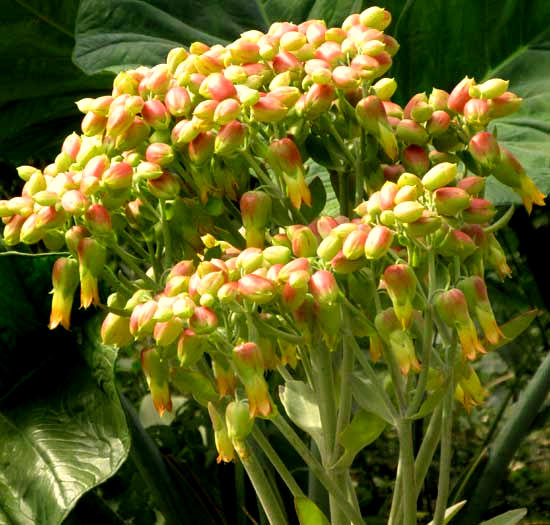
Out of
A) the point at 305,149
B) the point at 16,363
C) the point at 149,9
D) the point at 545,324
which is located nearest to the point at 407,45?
the point at 149,9

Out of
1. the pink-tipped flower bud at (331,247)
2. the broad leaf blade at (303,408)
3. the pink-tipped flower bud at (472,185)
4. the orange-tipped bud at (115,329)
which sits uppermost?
the pink-tipped flower bud at (472,185)

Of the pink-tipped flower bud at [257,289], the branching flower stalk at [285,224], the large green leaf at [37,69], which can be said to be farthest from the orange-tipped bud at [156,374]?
the large green leaf at [37,69]

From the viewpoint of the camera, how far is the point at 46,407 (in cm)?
91

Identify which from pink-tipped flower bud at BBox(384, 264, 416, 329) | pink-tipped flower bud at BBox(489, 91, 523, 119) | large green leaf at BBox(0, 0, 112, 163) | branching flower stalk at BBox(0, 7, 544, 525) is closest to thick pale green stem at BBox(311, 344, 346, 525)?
branching flower stalk at BBox(0, 7, 544, 525)

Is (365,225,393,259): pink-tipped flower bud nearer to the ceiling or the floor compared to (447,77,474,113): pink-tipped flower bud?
nearer to the floor

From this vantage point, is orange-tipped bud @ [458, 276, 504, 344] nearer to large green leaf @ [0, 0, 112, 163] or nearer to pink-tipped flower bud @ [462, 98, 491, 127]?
pink-tipped flower bud @ [462, 98, 491, 127]

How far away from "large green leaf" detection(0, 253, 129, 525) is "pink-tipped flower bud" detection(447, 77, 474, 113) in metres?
0.36

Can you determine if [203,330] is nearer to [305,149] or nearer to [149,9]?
[305,149]

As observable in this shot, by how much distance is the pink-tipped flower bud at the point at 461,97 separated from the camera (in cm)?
68

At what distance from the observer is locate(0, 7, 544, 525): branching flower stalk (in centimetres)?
62

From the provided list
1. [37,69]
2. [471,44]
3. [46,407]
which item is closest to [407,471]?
[46,407]

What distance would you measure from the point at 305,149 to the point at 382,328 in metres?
0.17

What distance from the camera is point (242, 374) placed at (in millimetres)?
629

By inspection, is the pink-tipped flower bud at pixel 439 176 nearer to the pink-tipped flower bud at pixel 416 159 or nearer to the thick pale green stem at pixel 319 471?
the pink-tipped flower bud at pixel 416 159
